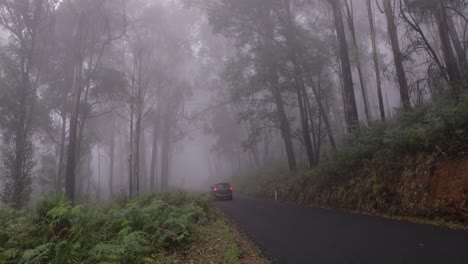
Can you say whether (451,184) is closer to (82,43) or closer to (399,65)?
(399,65)

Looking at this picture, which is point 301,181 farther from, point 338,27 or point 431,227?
point 431,227

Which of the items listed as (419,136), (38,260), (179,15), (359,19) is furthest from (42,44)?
(359,19)

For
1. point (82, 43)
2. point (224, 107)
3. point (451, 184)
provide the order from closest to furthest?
point (451, 184), point (82, 43), point (224, 107)

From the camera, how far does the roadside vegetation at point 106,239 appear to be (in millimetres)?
6184

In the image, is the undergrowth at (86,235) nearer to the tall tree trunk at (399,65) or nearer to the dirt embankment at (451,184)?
the dirt embankment at (451,184)

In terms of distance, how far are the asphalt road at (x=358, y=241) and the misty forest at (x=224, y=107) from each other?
53.4 inches

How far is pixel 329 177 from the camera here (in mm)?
15227

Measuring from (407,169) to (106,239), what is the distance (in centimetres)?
872

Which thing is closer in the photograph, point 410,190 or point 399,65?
point 410,190

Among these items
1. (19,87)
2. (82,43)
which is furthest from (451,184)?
(82,43)

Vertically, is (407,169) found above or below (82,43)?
below

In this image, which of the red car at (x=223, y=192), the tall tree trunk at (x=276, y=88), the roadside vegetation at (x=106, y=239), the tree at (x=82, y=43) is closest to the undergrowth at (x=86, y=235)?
the roadside vegetation at (x=106, y=239)

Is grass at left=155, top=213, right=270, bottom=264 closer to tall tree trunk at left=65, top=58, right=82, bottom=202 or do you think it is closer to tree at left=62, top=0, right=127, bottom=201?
tall tree trunk at left=65, top=58, right=82, bottom=202

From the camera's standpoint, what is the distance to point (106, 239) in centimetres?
813
